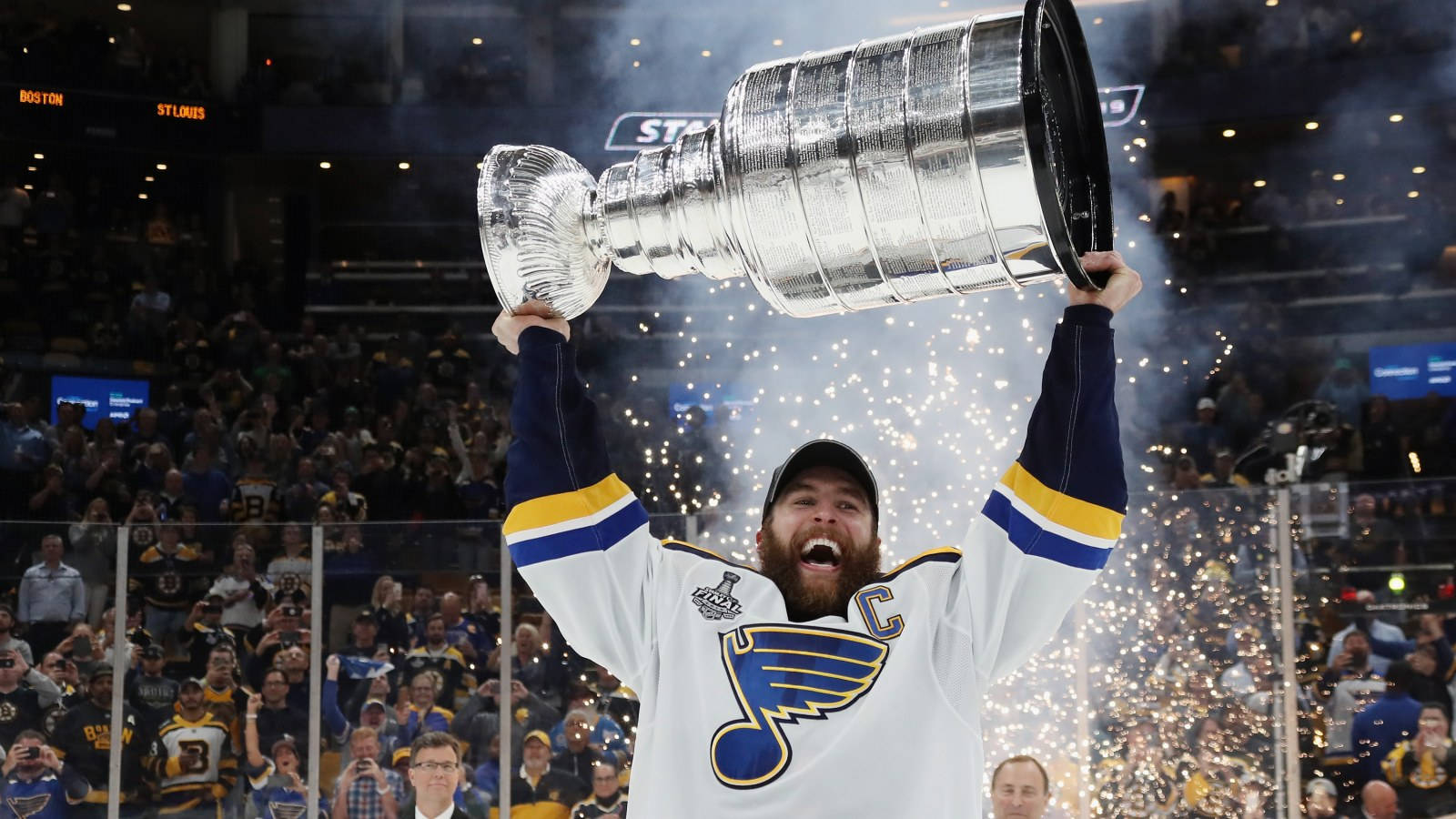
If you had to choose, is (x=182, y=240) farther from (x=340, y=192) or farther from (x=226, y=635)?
(x=226, y=635)

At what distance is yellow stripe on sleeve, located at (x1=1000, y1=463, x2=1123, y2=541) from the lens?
1.75m

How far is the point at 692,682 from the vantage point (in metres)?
1.81

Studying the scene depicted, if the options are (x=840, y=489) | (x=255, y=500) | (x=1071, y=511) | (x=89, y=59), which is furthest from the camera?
(x=89, y=59)

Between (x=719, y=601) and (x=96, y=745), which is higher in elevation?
(x=719, y=601)

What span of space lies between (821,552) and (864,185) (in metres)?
0.57

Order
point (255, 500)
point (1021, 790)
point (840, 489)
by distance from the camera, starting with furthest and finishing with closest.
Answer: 1. point (255, 500)
2. point (1021, 790)
3. point (840, 489)

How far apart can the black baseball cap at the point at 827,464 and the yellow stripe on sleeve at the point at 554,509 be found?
0.89ft

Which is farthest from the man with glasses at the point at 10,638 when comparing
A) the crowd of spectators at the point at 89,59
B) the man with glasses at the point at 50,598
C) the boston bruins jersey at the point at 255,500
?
the crowd of spectators at the point at 89,59

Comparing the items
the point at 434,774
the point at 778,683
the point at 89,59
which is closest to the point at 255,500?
the point at 434,774

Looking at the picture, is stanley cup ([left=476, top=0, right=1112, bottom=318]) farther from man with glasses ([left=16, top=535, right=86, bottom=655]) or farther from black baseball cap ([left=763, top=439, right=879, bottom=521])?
man with glasses ([left=16, top=535, right=86, bottom=655])

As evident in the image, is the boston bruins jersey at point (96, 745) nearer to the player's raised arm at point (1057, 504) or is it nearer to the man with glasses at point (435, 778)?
the man with glasses at point (435, 778)

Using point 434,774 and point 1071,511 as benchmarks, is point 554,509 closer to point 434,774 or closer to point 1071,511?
point 1071,511

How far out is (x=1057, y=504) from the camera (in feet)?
5.75

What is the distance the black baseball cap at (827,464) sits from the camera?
2.04 meters
